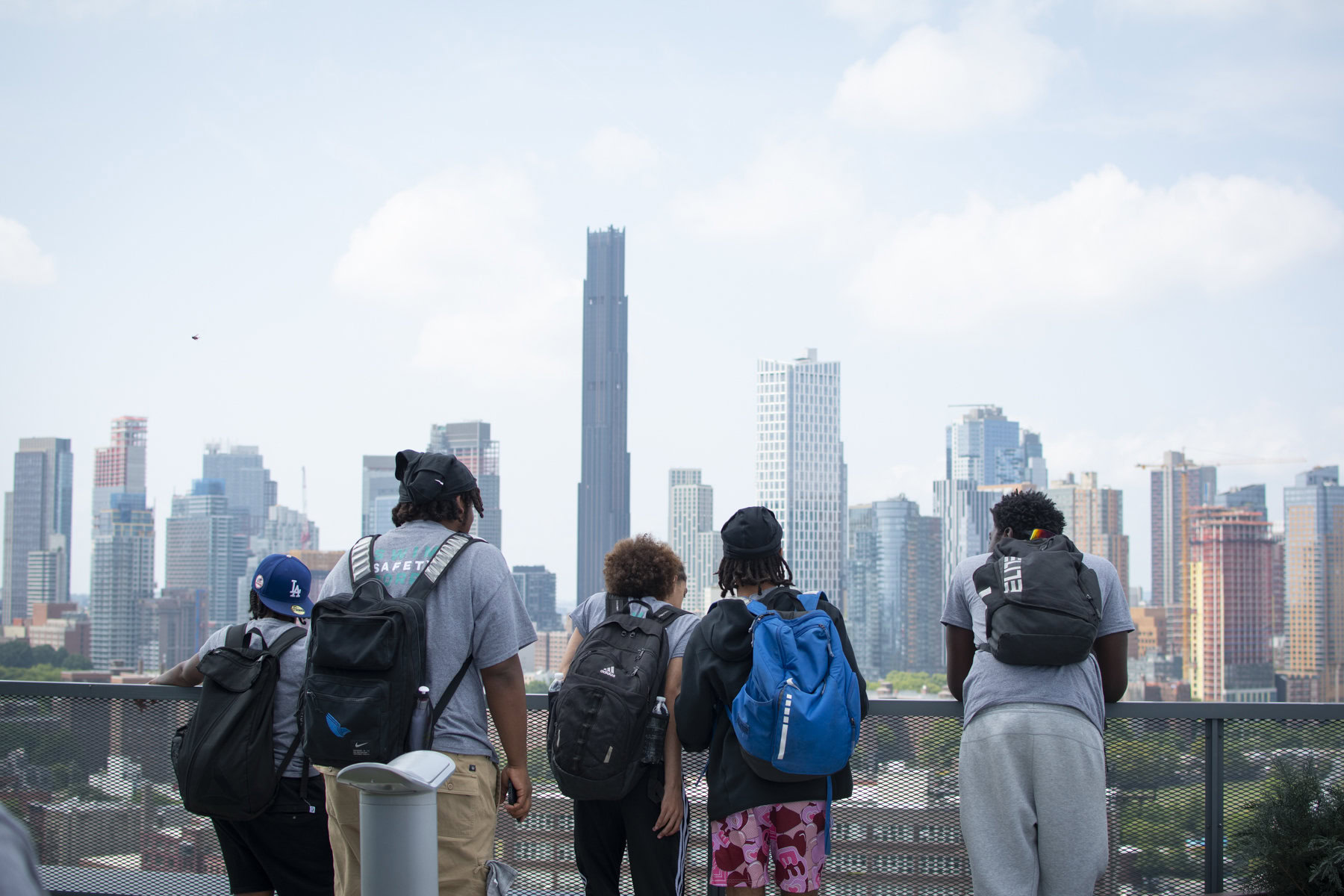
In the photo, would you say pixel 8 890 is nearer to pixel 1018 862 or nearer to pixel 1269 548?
pixel 1018 862

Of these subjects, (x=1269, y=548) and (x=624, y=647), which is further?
(x=1269, y=548)

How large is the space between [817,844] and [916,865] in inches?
32.8

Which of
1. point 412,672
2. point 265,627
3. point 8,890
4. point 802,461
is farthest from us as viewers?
point 802,461

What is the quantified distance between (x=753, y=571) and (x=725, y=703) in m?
0.39

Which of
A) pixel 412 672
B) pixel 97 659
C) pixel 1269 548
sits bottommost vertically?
pixel 97 659

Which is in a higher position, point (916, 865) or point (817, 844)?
point (817, 844)

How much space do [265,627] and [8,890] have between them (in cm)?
245

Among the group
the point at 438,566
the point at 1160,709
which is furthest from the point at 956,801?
the point at 438,566

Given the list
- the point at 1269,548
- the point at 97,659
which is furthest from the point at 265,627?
the point at 1269,548

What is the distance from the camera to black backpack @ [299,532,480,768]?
8.70 ft

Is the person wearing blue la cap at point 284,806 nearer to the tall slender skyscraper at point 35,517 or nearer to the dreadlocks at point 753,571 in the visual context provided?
the dreadlocks at point 753,571

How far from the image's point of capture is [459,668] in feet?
9.43

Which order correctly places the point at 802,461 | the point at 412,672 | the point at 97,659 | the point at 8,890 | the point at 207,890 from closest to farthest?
the point at 8,890, the point at 412,672, the point at 207,890, the point at 97,659, the point at 802,461

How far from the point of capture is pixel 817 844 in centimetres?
301
